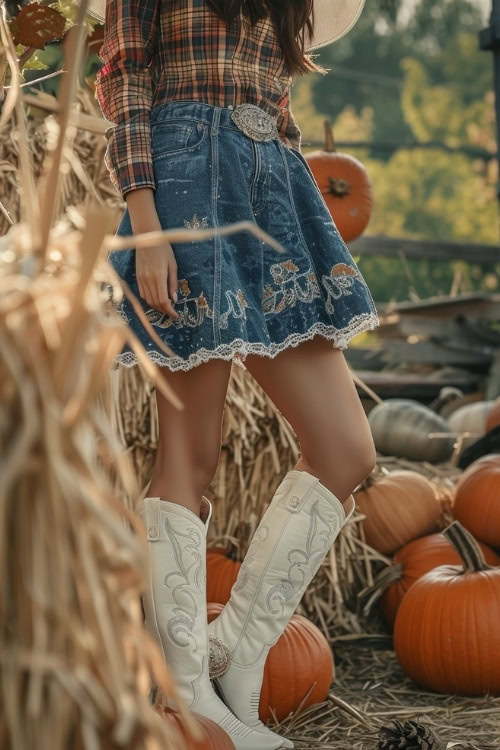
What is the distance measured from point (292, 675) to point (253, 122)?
963 millimetres

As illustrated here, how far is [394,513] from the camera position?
8.02 ft

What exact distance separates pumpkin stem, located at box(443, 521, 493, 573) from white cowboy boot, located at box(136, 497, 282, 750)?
693 millimetres

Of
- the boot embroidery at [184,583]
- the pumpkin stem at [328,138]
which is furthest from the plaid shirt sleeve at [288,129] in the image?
the pumpkin stem at [328,138]

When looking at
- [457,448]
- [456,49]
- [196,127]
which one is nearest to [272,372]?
[196,127]

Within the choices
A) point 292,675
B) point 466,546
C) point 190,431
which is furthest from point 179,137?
point 466,546

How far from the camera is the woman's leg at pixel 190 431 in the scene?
1451mm

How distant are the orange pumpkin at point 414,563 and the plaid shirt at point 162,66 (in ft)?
4.08

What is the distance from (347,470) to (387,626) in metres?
0.98

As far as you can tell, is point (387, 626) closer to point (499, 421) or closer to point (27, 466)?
point (499, 421)

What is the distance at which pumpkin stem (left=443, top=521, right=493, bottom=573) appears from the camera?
2.02m

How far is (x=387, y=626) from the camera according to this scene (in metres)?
2.37

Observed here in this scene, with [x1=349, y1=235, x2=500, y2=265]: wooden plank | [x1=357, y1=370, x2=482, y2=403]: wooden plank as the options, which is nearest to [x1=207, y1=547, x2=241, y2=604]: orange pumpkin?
[x1=357, y1=370, x2=482, y2=403]: wooden plank

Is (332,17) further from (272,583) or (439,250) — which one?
(439,250)

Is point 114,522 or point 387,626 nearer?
point 114,522
